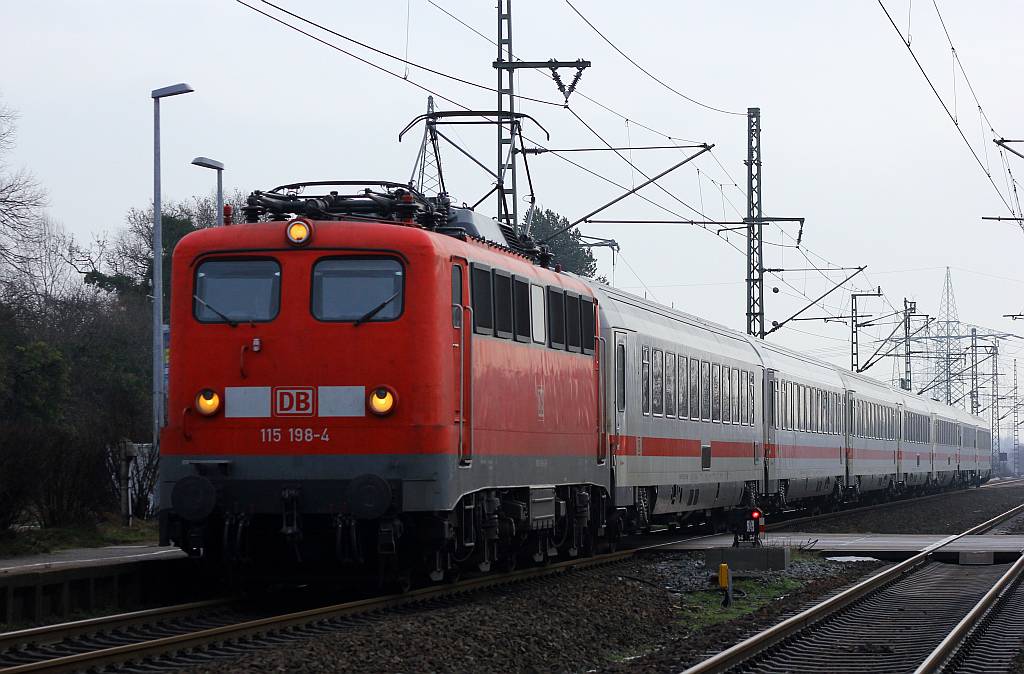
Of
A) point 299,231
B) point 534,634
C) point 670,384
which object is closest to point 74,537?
point 670,384

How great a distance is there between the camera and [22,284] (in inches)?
2188

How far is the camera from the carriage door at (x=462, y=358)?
15234 mm

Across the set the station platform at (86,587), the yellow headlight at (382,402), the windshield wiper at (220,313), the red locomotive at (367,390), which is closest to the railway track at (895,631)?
the red locomotive at (367,390)

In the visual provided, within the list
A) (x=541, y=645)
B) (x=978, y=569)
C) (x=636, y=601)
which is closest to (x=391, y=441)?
(x=541, y=645)

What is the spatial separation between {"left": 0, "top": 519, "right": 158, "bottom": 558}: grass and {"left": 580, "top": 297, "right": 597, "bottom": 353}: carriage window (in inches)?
308

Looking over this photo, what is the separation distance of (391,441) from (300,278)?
187cm

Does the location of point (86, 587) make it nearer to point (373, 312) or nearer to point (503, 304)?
point (373, 312)

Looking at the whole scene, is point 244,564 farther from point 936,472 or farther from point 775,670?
point 936,472

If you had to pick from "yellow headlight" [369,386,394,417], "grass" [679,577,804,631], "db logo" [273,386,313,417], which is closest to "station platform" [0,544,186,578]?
"db logo" [273,386,313,417]

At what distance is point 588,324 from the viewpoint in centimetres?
2016

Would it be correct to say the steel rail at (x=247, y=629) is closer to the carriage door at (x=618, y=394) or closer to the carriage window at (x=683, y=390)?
the carriage door at (x=618, y=394)

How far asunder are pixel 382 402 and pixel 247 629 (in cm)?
268

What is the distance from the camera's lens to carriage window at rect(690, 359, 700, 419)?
26786mm

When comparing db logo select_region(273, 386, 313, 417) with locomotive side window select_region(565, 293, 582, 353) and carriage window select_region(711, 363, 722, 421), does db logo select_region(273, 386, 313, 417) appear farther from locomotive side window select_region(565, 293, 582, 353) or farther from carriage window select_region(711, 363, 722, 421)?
carriage window select_region(711, 363, 722, 421)
